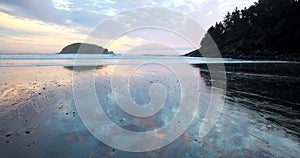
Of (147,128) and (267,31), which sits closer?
(147,128)

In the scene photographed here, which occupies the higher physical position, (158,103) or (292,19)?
(292,19)

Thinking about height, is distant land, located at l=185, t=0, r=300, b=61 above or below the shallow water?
above

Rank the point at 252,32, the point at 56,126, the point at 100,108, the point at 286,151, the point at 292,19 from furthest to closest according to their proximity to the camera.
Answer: the point at 252,32 → the point at 292,19 → the point at 100,108 → the point at 56,126 → the point at 286,151

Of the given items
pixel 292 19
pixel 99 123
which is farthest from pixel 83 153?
pixel 292 19

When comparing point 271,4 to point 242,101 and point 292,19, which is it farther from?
point 242,101

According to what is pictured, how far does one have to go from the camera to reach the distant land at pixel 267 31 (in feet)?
178

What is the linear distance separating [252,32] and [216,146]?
8423 cm

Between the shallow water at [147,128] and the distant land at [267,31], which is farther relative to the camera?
the distant land at [267,31]

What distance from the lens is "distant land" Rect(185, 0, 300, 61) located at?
2132 inches

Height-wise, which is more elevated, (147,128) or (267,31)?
(267,31)

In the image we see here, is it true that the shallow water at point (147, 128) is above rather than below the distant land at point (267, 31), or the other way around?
below

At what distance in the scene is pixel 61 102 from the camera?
8961 mm

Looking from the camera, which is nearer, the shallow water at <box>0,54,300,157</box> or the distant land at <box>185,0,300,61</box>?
the shallow water at <box>0,54,300,157</box>

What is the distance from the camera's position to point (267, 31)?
6303 centimetres
